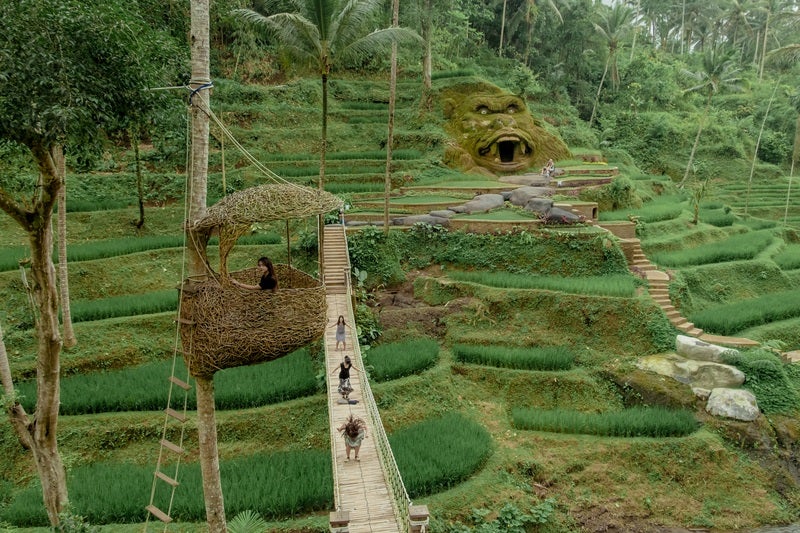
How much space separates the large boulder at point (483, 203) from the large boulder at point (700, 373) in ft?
23.2

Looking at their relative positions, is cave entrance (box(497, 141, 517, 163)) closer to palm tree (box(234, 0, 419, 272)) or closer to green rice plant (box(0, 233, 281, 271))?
palm tree (box(234, 0, 419, 272))

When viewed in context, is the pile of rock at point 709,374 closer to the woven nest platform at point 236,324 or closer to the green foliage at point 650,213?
the green foliage at point 650,213

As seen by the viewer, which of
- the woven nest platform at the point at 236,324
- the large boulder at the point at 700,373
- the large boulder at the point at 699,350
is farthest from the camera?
the large boulder at the point at 699,350

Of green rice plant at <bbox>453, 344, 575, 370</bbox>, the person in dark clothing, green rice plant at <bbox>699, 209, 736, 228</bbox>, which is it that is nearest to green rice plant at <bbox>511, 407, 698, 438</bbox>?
green rice plant at <bbox>453, 344, 575, 370</bbox>

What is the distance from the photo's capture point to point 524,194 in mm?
19062

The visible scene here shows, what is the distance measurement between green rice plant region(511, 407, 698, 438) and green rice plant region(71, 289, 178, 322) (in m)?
8.67

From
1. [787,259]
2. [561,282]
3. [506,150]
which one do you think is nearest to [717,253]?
[787,259]

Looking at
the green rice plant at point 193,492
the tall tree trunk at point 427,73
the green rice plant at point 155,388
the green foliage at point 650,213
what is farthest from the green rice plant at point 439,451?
the tall tree trunk at point 427,73

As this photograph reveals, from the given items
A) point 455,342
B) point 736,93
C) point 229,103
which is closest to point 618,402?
point 455,342

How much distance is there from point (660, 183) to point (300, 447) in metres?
22.6

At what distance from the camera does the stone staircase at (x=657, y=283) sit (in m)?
14.9

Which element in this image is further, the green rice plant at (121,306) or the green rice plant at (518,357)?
the green rice plant at (121,306)

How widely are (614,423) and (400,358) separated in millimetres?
4609

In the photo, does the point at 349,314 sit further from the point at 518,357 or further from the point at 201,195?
the point at 201,195
